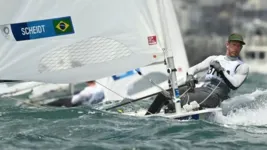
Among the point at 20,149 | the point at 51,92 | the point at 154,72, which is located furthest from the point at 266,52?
the point at 20,149

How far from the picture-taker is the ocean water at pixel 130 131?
21.9ft

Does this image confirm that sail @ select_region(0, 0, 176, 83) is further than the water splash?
No

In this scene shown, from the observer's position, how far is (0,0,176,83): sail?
24.7 feet

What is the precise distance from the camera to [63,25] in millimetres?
7625

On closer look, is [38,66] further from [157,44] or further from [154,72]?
[154,72]

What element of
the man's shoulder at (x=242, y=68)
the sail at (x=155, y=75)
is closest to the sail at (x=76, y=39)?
the man's shoulder at (x=242, y=68)

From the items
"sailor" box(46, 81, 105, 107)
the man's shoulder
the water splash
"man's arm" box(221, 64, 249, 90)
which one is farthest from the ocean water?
"sailor" box(46, 81, 105, 107)

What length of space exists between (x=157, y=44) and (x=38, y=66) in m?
1.25

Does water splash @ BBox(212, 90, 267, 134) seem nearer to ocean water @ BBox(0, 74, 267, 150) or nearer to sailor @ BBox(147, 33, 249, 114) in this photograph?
ocean water @ BBox(0, 74, 267, 150)

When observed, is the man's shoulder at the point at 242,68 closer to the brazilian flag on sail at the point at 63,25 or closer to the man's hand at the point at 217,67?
the man's hand at the point at 217,67

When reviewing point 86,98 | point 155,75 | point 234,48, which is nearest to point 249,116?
point 234,48

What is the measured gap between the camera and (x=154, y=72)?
A: 11.7 meters

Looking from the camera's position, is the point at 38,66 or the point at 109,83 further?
the point at 109,83

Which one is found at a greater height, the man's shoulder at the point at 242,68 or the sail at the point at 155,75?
the sail at the point at 155,75
